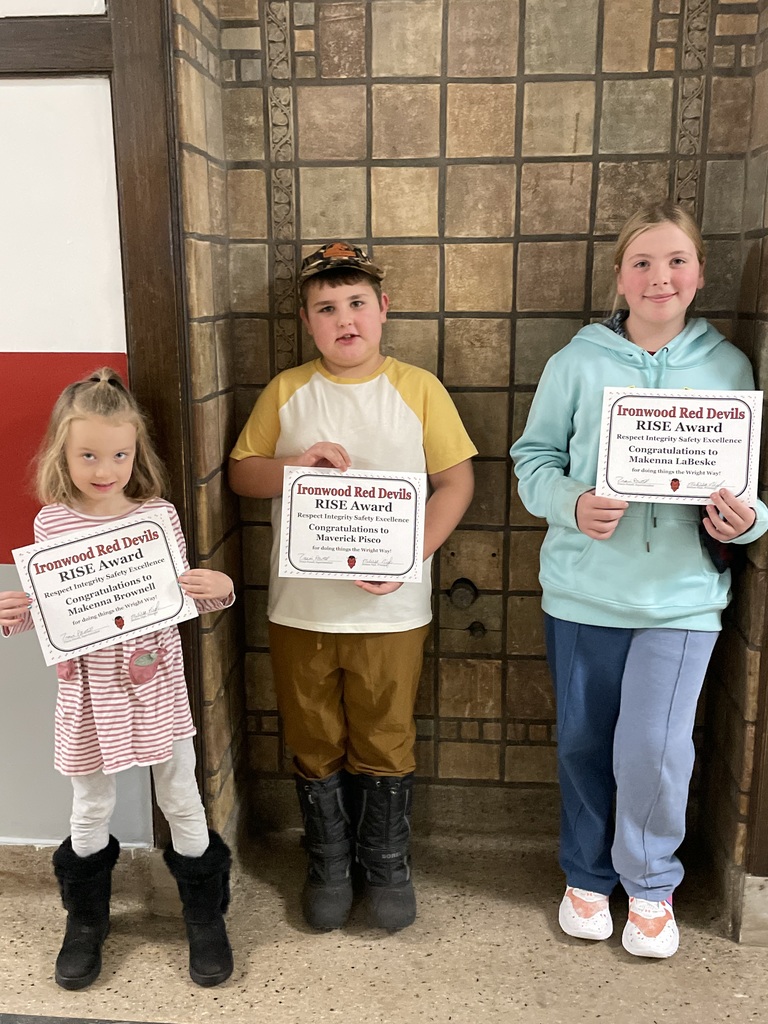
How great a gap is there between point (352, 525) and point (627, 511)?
1.75ft

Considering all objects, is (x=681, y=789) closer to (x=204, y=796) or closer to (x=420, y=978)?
(x=420, y=978)

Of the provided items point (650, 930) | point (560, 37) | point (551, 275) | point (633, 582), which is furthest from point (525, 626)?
point (560, 37)

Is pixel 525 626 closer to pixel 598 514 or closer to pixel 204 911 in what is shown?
pixel 598 514

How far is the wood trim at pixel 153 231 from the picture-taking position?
160 cm

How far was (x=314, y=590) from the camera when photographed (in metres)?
1.87

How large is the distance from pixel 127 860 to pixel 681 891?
4.10 ft

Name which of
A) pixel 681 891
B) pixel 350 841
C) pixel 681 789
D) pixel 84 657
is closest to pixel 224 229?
pixel 84 657

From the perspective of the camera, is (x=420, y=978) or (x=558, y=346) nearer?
(x=420, y=978)

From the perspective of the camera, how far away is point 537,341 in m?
1.99

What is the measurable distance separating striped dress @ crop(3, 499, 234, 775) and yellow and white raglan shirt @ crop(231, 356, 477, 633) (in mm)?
298

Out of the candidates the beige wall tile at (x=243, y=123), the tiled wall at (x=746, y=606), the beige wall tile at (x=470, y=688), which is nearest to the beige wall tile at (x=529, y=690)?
the beige wall tile at (x=470, y=688)

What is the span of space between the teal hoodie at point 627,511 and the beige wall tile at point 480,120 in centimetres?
46

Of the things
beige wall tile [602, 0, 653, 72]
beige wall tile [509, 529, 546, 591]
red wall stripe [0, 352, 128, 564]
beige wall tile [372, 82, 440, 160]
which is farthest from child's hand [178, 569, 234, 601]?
beige wall tile [602, 0, 653, 72]

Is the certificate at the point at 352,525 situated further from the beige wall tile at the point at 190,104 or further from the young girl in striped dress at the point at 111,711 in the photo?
the beige wall tile at the point at 190,104
